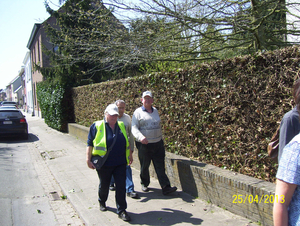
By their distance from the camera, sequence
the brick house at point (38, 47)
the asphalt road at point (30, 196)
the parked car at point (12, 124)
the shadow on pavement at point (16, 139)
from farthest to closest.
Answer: the brick house at point (38, 47)
the shadow on pavement at point (16, 139)
the parked car at point (12, 124)
the asphalt road at point (30, 196)

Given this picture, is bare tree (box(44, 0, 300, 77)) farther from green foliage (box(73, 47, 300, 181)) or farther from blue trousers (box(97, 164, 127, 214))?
blue trousers (box(97, 164, 127, 214))

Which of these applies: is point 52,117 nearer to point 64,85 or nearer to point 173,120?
point 64,85

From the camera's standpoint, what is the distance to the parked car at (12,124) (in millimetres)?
13008

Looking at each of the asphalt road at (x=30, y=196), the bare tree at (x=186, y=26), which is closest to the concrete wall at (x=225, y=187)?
the asphalt road at (x=30, y=196)

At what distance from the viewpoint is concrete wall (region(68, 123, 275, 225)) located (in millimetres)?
3564

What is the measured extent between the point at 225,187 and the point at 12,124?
39.7 feet

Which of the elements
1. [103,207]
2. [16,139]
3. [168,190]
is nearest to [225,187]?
[168,190]

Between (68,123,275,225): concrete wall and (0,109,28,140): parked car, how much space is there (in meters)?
10.3

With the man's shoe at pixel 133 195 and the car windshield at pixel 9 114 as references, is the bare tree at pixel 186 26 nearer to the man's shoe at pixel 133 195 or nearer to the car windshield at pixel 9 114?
the man's shoe at pixel 133 195

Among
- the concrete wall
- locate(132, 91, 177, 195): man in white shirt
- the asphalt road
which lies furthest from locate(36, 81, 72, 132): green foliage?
locate(132, 91, 177, 195): man in white shirt

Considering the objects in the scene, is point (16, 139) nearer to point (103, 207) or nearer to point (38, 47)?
point (103, 207)

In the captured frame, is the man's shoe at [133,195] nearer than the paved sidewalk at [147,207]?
No

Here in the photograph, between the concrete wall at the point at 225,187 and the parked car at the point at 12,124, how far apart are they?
33.9 feet

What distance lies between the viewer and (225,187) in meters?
4.14
